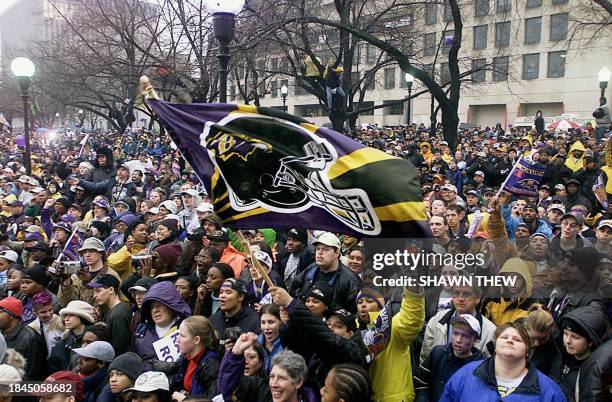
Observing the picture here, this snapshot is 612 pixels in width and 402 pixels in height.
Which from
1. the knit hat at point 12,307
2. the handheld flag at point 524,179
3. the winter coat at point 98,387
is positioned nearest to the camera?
the winter coat at point 98,387

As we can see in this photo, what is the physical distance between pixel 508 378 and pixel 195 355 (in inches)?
88.8

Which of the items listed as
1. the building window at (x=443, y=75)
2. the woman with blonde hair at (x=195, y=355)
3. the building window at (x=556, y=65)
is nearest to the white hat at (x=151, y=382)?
the woman with blonde hair at (x=195, y=355)

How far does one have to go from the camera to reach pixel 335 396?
11.1 feet

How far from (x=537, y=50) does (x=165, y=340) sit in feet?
169

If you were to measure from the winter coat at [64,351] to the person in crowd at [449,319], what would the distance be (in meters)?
2.97

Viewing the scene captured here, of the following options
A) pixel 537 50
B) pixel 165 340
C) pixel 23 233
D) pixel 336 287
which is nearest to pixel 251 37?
pixel 23 233

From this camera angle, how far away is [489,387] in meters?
3.34

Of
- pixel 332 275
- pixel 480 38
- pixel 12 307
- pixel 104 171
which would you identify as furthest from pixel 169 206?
pixel 480 38

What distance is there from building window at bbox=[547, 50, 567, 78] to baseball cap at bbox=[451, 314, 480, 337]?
164 ft

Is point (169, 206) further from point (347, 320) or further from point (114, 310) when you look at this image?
point (347, 320)

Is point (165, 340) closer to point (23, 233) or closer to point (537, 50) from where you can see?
point (23, 233)

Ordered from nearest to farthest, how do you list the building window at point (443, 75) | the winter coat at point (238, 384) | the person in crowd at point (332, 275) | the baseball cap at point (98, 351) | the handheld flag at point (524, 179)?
the winter coat at point (238, 384) → the baseball cap at point (98, 351) → the person in crowd at point (332, 275) → the handheld flag at point (524, 179) → the building window at point (443, 75)

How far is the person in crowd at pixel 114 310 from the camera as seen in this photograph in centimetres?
509

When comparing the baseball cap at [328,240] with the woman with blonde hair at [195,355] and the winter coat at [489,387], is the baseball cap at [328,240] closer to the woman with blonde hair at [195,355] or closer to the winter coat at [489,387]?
the woman with blonde hair at [195,355]
